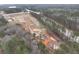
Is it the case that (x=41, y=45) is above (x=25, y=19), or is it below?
below

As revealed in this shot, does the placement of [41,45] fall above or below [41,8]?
below

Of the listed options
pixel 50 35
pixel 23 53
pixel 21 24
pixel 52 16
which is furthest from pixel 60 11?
pixel 23 53
